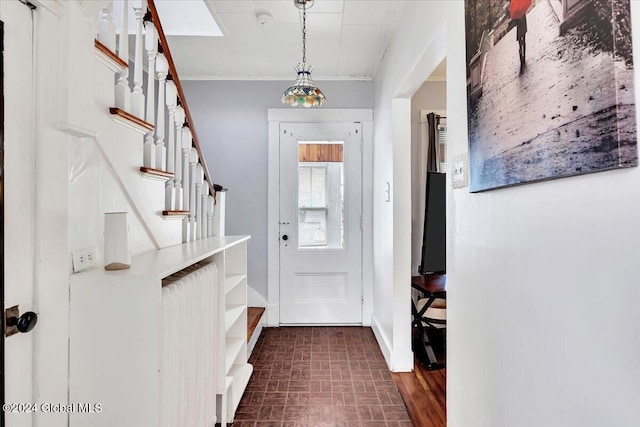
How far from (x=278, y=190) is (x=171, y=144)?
6.51 ft

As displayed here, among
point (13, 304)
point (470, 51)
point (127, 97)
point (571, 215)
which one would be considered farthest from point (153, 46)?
point (571, 215)

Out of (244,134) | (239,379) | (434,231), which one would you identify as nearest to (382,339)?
(434,231)

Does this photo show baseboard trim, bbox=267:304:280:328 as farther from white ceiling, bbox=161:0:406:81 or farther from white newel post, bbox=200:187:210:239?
white ceiling, bbox=161:0:406:81

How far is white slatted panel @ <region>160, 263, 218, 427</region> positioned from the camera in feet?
4.04

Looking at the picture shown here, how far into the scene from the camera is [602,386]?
75 centimetres

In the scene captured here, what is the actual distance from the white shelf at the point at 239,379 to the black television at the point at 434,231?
1.59m

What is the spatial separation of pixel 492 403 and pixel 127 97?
1.77m

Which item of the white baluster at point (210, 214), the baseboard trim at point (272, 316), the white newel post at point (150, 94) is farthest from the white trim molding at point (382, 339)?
the white newel post at point (150, 94)

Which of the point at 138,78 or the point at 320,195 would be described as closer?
Result: the point at 138,78

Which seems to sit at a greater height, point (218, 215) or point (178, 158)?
point (178, 158)

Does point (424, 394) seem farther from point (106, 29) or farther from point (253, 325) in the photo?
point (106, 29)

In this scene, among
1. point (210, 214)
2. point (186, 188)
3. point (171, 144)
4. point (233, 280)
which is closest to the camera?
point (171, 144)

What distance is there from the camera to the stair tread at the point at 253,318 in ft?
10.3

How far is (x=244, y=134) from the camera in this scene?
3908 millimetres
